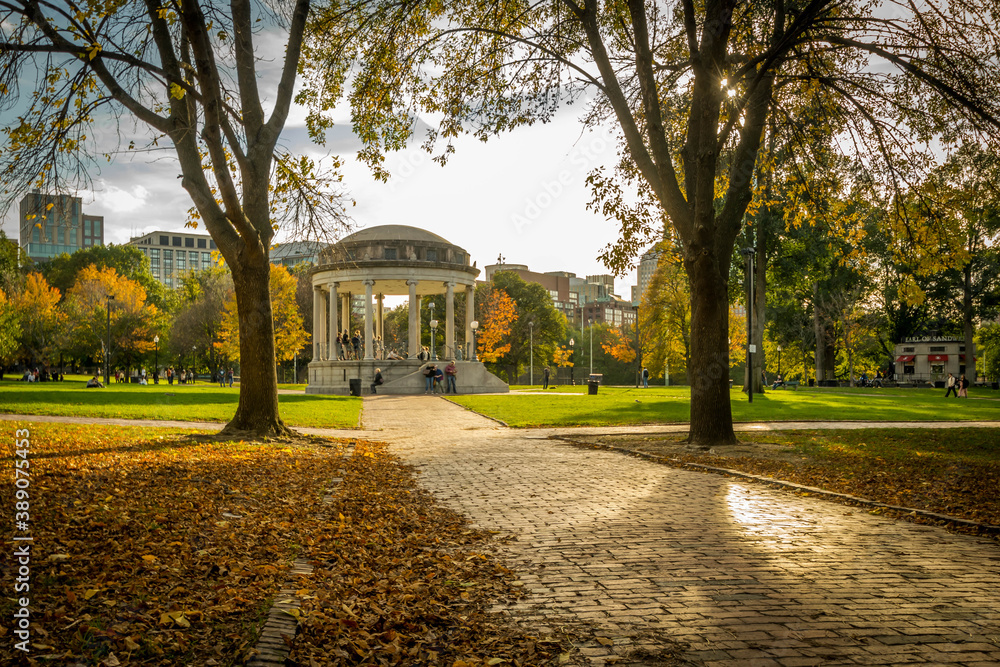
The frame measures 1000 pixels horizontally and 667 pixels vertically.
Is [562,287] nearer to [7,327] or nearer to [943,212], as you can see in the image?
[7,327]

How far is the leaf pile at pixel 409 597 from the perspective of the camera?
357 cm

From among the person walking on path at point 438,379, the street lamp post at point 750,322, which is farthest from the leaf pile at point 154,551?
the person walking on path at point 438,379

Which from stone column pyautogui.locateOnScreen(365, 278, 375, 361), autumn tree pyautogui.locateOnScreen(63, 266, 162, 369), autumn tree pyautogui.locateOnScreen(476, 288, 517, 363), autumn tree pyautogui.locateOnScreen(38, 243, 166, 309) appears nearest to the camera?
stone column pyautogui.locateOnScreen(365, 278, 375, 361)

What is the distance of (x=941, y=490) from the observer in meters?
8.59

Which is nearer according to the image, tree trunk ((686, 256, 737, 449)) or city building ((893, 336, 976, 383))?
tree trunk ((686, 256, 737, 449))

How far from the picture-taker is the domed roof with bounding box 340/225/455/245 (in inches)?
1662

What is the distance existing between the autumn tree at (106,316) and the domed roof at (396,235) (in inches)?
861

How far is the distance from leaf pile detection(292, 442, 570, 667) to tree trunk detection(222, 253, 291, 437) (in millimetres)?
6116

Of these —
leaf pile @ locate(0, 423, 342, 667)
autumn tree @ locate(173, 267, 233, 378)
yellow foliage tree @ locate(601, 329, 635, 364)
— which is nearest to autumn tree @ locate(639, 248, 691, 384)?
yellow foliage tree @ locate(601, 329, 635, 364)

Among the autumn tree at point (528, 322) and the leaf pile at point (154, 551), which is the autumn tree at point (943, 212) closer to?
the leaf pile at point (154, 551)

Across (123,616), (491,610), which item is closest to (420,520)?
(491,610)

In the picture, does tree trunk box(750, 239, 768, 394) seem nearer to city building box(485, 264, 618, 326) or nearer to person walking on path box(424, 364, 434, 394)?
person walking on path box(424, 364, 434, 394)

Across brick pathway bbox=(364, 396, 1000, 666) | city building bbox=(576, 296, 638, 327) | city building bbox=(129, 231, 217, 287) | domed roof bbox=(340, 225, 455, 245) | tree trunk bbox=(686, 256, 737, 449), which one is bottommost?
brick pathway bbox=(364, 396, 1000, 666)

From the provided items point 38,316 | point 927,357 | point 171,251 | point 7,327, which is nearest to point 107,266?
point 38,316
